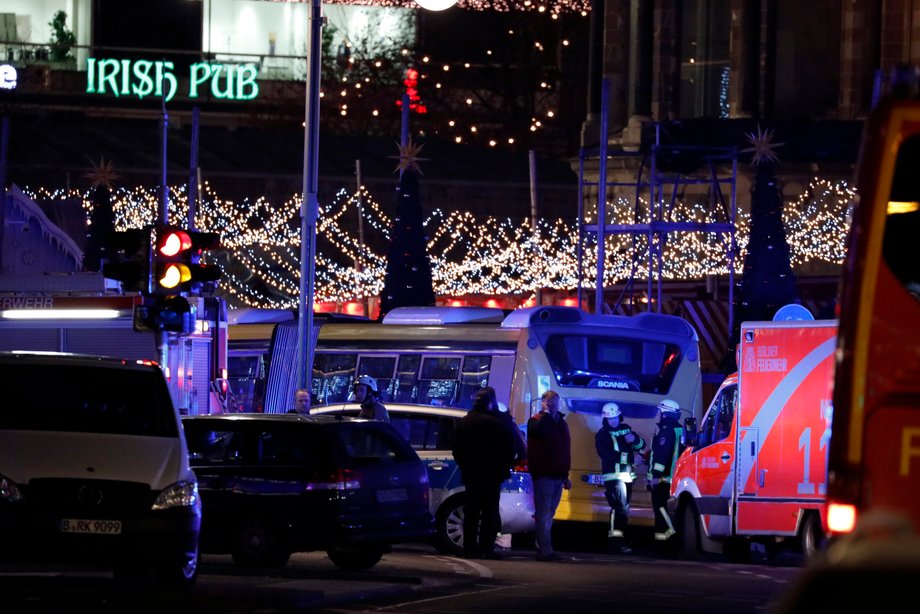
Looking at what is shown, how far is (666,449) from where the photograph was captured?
2323 cm

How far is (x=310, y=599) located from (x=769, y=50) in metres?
32.9

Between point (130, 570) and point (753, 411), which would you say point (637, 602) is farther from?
point (753, 411)

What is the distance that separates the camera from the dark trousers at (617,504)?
22.8 metres

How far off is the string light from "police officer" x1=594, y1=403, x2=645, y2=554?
509 inches

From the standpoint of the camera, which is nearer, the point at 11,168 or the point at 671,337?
the point at 671,337

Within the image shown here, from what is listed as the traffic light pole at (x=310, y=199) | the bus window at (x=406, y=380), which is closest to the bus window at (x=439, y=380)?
the bus window at (x=406, y=380)

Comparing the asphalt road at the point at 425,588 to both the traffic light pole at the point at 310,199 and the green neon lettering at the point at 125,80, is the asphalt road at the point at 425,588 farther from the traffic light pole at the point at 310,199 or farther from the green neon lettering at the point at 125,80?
the green neon lettering at the point at 125,80

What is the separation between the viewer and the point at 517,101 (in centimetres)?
6825

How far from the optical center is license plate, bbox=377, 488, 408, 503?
1753 centimetres

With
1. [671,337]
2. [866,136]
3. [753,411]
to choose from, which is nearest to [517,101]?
[671,337]

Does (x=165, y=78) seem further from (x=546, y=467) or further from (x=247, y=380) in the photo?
(x=546, y=467)

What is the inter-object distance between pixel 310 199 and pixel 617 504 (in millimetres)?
5309

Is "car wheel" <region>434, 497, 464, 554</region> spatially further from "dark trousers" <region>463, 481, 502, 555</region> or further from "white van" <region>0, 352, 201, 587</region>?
"white van" <region>0, 352, 201, 587</region>

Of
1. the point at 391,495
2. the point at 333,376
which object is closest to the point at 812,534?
the point at 391,495
